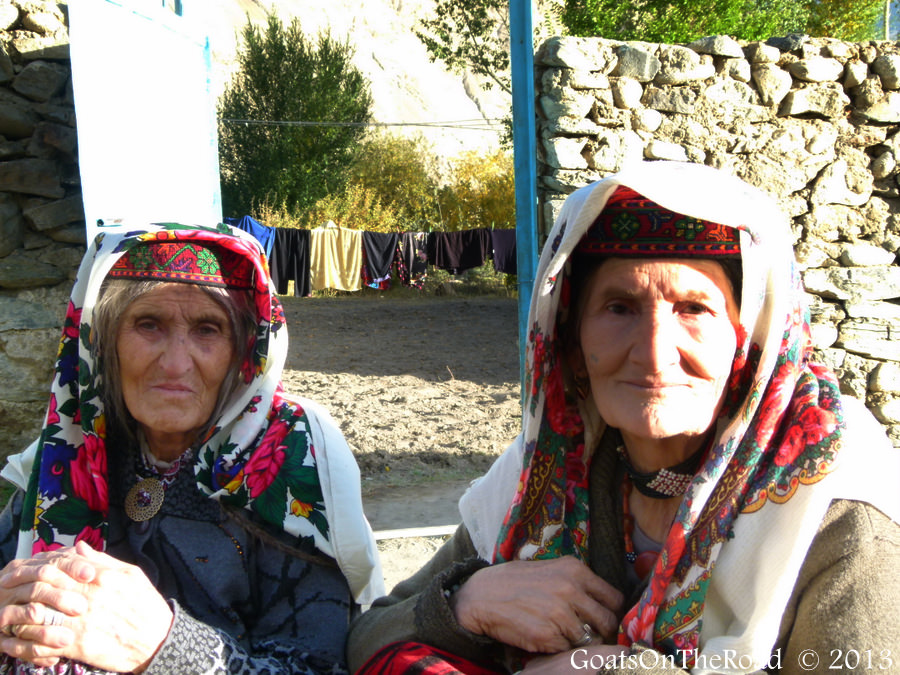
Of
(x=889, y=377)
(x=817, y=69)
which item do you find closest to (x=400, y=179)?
(x=817, y=69)

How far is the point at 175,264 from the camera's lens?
1.77 m

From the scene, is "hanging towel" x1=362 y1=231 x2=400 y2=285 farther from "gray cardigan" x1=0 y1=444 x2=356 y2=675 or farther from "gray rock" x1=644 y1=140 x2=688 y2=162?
"gray cardigan" x1=0 y1=444 x2=356 y2=675

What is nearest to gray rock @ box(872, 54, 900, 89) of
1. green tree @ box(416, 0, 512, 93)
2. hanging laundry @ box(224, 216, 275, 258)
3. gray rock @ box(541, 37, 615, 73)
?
gray rock @ box(541, 37, 615, 73)

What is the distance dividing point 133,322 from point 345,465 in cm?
63

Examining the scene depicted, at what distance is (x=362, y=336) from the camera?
36.1ft

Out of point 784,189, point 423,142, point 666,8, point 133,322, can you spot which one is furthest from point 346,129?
point 133,322

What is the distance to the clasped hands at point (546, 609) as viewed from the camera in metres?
1.33

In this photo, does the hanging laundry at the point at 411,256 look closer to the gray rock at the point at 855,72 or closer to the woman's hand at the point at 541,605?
the gray rock at the point at 855,72

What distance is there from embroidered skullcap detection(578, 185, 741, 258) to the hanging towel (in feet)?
34.9

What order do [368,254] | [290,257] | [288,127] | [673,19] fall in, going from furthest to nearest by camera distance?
1. [288,127]
2. [368,254]
3. [673,19]
4. [290,257]

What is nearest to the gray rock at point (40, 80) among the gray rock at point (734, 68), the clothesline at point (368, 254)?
the gray rock at point (734, 68)

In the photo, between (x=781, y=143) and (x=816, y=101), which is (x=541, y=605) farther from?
(x=816, y=101)

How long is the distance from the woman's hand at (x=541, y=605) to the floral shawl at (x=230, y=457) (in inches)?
17.8

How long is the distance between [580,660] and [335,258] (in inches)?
428
